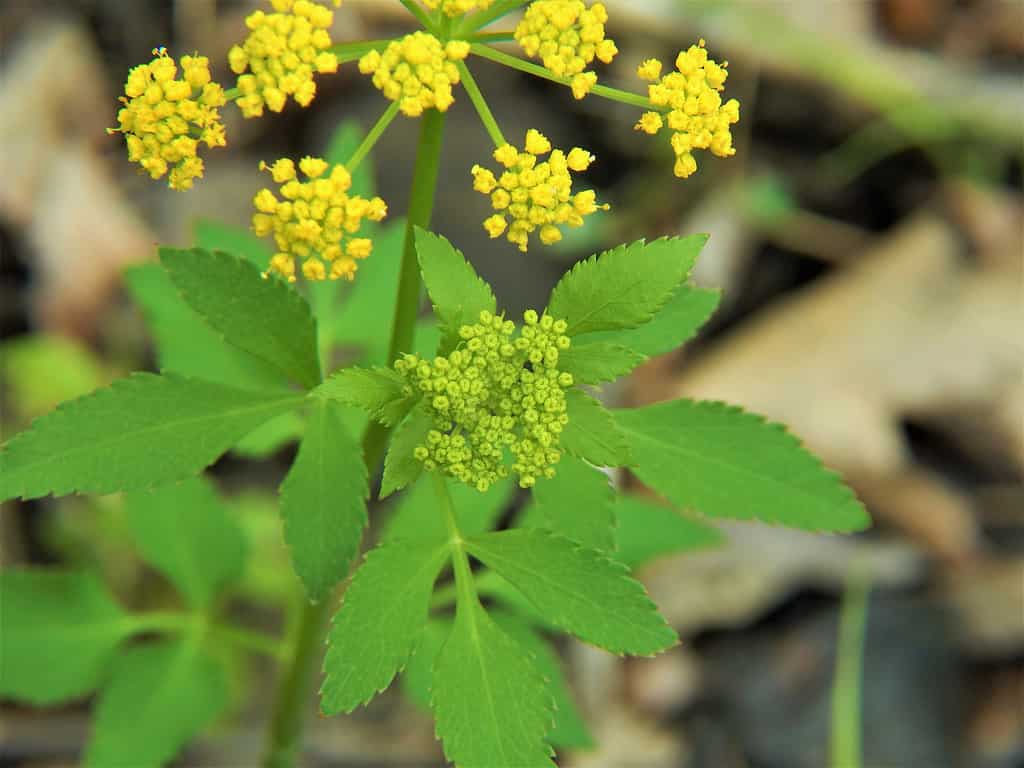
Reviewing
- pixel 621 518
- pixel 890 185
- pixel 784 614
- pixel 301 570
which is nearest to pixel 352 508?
pixel 301 570

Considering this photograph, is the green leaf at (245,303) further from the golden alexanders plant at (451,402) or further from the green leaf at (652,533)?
the green leaf at (652,533)

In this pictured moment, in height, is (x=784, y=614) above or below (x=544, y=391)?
below

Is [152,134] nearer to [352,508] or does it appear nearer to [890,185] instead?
[352,508]

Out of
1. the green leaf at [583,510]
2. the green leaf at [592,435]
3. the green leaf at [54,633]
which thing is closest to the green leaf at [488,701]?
the green leaf at [583,510]

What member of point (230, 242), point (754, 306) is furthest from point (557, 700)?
point (754, 306)

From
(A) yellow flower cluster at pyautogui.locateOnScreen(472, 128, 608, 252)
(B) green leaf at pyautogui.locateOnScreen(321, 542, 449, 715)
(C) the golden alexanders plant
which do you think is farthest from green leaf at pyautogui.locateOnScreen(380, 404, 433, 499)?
(A) yellow flower cluster at pyautogui.locateOnScreen(472, 128, 608, 252)

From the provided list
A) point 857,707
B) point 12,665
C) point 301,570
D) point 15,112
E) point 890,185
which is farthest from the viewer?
point 890,185

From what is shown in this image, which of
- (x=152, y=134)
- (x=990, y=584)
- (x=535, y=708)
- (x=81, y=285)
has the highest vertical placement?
(x=152, y=134)

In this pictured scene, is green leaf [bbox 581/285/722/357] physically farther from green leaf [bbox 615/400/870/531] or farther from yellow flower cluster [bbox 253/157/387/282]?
yellow flower cluster [bbox 253/157/387/282]
